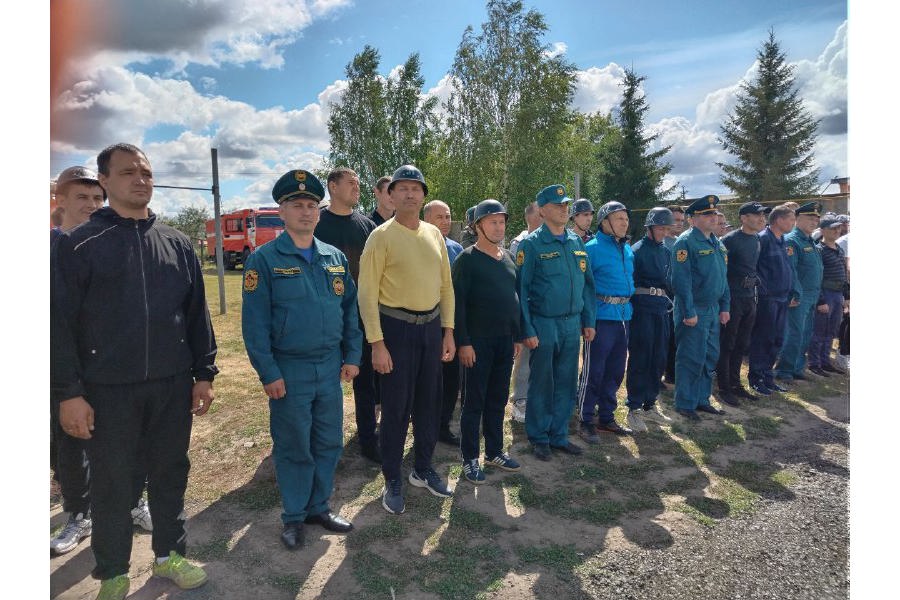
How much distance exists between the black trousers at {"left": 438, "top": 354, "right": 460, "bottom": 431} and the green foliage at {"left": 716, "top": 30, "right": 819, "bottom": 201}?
4.38m

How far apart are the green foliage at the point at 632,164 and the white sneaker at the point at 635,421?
74.2ft

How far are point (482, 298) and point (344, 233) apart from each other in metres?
1.27

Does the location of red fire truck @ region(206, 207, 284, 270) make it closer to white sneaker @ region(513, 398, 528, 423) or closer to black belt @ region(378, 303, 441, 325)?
white sneaker @ region(513, 398, 528, 423)

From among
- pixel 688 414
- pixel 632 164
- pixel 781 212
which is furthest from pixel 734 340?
pixel 632 164

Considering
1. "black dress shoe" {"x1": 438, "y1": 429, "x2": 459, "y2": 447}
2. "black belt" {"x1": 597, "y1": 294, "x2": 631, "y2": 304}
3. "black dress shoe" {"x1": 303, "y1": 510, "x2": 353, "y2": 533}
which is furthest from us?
"black belt" {"x1": 597, "y1": 294, "x2": 631, "y2": 304}

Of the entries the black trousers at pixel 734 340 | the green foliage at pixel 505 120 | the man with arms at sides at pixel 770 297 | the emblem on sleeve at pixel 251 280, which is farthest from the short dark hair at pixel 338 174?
the green foliage at pixel 505 120

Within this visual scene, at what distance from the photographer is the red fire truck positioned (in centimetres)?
2362

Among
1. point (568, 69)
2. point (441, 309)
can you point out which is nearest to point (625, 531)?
point (441, 309)

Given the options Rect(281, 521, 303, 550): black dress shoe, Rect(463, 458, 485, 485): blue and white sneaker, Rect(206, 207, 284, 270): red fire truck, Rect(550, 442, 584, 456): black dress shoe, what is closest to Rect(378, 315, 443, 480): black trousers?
Rect(463, 458, 485, 485): blue and white sneaker

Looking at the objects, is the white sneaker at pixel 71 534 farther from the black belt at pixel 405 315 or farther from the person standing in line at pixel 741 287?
the person standing in line at pixel 741 287

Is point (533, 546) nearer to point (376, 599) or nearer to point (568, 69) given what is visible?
A: point (376, 599)

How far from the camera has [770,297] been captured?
597 centimetres

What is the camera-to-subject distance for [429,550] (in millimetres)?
2863

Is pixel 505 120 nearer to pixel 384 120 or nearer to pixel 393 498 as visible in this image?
pixel 384 120
